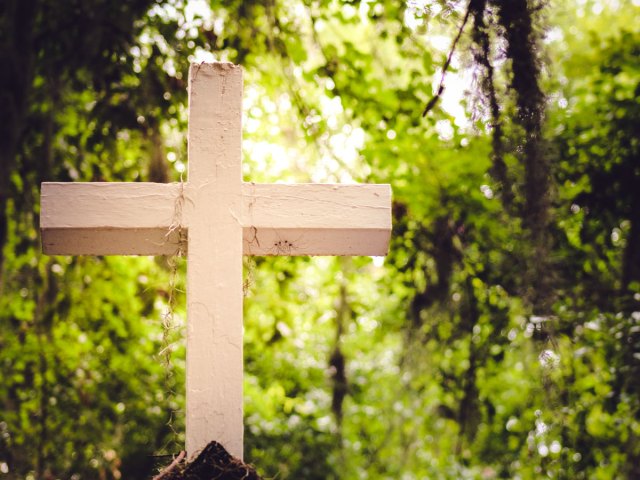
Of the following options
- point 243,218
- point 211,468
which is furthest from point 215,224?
point 211,468

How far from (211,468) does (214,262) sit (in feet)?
1.33

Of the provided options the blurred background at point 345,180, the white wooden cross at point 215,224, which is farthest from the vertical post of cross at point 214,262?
the blurred background at point 345,180

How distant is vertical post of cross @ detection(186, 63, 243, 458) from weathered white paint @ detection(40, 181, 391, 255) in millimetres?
35

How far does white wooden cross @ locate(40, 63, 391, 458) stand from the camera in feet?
4.18

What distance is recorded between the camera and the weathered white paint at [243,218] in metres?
1.34

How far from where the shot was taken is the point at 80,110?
3.44 m

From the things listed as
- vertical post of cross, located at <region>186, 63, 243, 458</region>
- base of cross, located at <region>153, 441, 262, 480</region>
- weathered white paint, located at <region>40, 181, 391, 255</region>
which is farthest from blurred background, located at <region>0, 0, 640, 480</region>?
base of cross, located at <region>153, 441, 262, 480</region>

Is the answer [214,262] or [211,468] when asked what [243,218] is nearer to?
[214,262]

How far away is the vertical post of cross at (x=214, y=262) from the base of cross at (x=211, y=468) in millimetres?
88

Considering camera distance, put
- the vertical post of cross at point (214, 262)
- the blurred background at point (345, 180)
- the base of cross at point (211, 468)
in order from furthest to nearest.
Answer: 1. the blurred background at point (345, 180)
2. the vertical post of cross at point (214, 262)
3. the base of cross at point (211, 468)

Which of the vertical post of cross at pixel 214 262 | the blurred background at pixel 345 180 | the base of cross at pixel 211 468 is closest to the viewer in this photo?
the base of cross at pixel 211 468

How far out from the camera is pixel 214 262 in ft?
4.33

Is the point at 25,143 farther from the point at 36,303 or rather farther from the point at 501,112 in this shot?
the point at 501,112

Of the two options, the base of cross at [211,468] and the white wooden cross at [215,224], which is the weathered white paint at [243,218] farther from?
the base of cross at [211,468]
